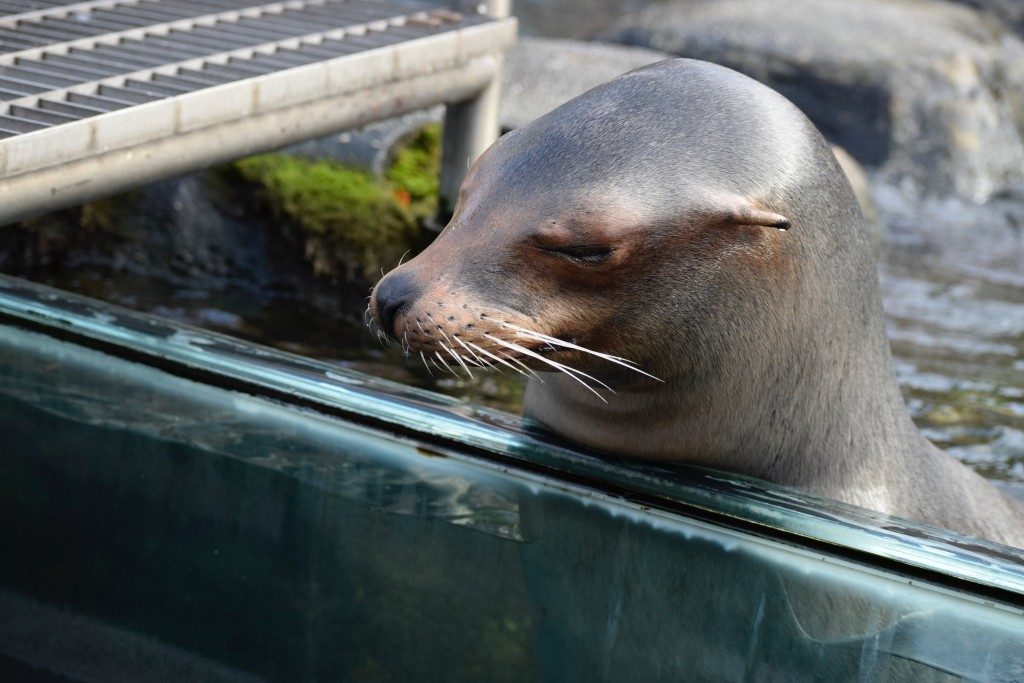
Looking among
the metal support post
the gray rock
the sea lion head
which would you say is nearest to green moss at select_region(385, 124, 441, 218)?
the metal support post

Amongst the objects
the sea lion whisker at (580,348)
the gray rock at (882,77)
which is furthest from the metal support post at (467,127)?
the gray rock at (882,77)

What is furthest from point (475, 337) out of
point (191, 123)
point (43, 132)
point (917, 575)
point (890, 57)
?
point (890, 57)

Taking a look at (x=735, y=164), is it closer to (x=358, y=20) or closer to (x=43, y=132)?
(x=43, y=132)

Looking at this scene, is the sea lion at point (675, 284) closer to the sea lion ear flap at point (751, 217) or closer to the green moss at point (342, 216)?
the sea lion ear flap at point (751, 217)

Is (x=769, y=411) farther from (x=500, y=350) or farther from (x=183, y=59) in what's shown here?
(x=183, y=59)

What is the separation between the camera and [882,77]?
28.0 feet

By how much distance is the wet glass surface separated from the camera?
187cm

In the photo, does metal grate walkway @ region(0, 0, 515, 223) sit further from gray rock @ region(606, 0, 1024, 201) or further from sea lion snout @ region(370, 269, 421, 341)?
gray rock @ region(606, 0, 1024, 201)

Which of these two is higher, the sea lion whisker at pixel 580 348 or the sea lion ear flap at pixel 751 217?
the sea lion ear flap at pixel 751 217

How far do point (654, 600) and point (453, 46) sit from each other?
3012 mm

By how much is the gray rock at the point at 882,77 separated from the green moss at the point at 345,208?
12.8 ft

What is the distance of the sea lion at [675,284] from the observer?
2352 mm

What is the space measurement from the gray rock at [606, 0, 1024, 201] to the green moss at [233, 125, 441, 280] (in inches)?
153

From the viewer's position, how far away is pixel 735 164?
2.43 meters
